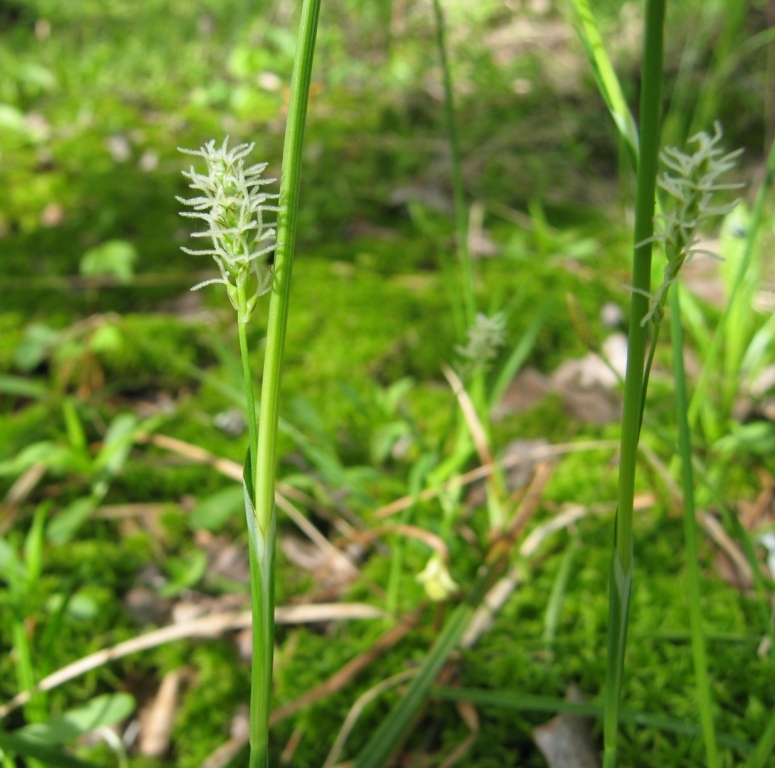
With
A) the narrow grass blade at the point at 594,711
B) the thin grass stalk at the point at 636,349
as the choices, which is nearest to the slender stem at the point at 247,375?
the thin grass stalk at the point at 636,349

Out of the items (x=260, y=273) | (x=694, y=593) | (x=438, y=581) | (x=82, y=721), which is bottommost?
(x=82, y=721)

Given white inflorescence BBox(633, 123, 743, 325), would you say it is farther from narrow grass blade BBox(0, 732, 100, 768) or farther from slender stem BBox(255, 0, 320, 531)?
narrow grass blade BBox(0, 732, 100, 768)

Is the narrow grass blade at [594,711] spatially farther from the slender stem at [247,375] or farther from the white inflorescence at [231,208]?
the white inflorescence at [231,208]

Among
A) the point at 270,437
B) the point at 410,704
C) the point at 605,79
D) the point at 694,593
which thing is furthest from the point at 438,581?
the point at 605,79

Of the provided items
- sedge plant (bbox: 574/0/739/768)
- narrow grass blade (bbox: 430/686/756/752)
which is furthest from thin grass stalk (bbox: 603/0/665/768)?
narrow grass blade (bbox: 430/686/756/752)

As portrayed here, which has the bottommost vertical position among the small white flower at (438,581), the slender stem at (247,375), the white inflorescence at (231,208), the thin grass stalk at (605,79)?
the small white flower at (438,581)

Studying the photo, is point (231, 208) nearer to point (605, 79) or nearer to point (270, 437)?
point (270, 437)

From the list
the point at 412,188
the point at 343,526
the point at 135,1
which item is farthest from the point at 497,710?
the point at 135,1
